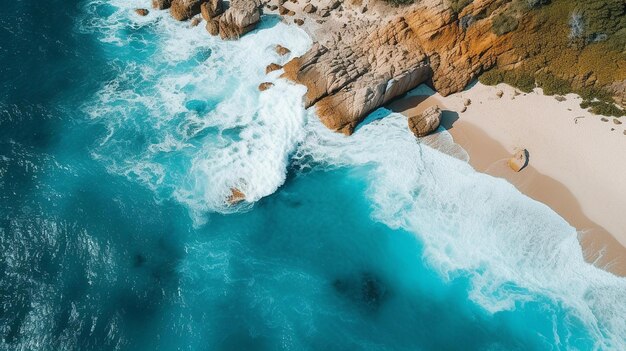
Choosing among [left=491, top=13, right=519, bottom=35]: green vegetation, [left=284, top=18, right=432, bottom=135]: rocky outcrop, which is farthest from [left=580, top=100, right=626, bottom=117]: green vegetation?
[left=284, top=18, right=432, bottom=135]: rocky outcrop

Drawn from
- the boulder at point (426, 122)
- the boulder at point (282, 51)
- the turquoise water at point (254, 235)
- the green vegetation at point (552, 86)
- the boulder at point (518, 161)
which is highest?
the green vegetation at point (552, 86)

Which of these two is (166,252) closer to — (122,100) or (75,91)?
(122,100)

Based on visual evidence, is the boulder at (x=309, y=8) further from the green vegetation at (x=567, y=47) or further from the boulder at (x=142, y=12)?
the boulder at (x=142, y=12)

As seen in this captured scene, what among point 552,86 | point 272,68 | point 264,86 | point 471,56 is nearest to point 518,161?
point 552,86

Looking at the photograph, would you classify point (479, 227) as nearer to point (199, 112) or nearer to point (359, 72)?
point (359, 72)

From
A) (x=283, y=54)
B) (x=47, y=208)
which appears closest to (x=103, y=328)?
(x=47, y=208)

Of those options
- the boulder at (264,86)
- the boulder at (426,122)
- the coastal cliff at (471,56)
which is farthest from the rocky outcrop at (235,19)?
the boulder at (426,122)
